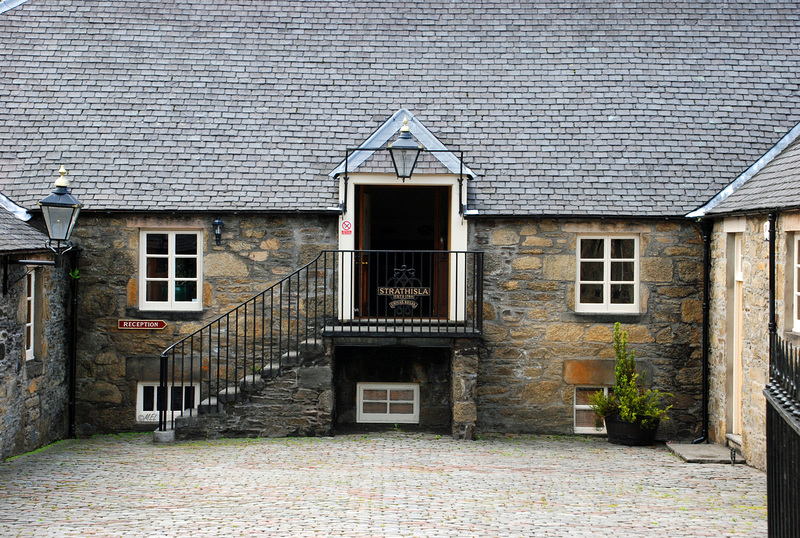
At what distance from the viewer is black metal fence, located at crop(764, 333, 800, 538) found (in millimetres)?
5855

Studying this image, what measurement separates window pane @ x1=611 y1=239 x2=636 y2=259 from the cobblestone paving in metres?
2.75

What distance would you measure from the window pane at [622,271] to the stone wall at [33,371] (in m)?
7.86

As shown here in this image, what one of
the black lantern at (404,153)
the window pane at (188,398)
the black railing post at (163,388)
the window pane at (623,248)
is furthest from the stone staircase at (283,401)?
the window pane at (623,248)

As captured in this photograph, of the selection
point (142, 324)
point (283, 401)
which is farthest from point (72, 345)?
point (283, 401)

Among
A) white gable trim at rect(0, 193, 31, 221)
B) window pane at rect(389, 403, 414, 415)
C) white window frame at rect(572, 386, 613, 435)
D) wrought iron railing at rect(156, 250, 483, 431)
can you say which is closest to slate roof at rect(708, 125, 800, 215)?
white window frame at rect(572, 386, 613, 435)

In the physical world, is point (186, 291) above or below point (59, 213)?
below

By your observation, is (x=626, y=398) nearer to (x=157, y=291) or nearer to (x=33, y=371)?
(x=157, y=291)

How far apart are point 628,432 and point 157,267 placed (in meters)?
7.09

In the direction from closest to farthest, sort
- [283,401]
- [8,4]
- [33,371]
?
[33,371]
[283,401]
[8,4]

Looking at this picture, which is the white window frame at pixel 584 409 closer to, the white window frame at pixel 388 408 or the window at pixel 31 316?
the white window frame at pixel 388 408

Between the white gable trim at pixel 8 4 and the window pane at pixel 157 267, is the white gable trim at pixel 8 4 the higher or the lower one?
the higher one

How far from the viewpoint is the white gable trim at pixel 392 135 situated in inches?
520

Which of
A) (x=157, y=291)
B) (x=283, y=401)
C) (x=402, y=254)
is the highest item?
(x=402, y=254)

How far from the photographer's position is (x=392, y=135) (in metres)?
13.5
